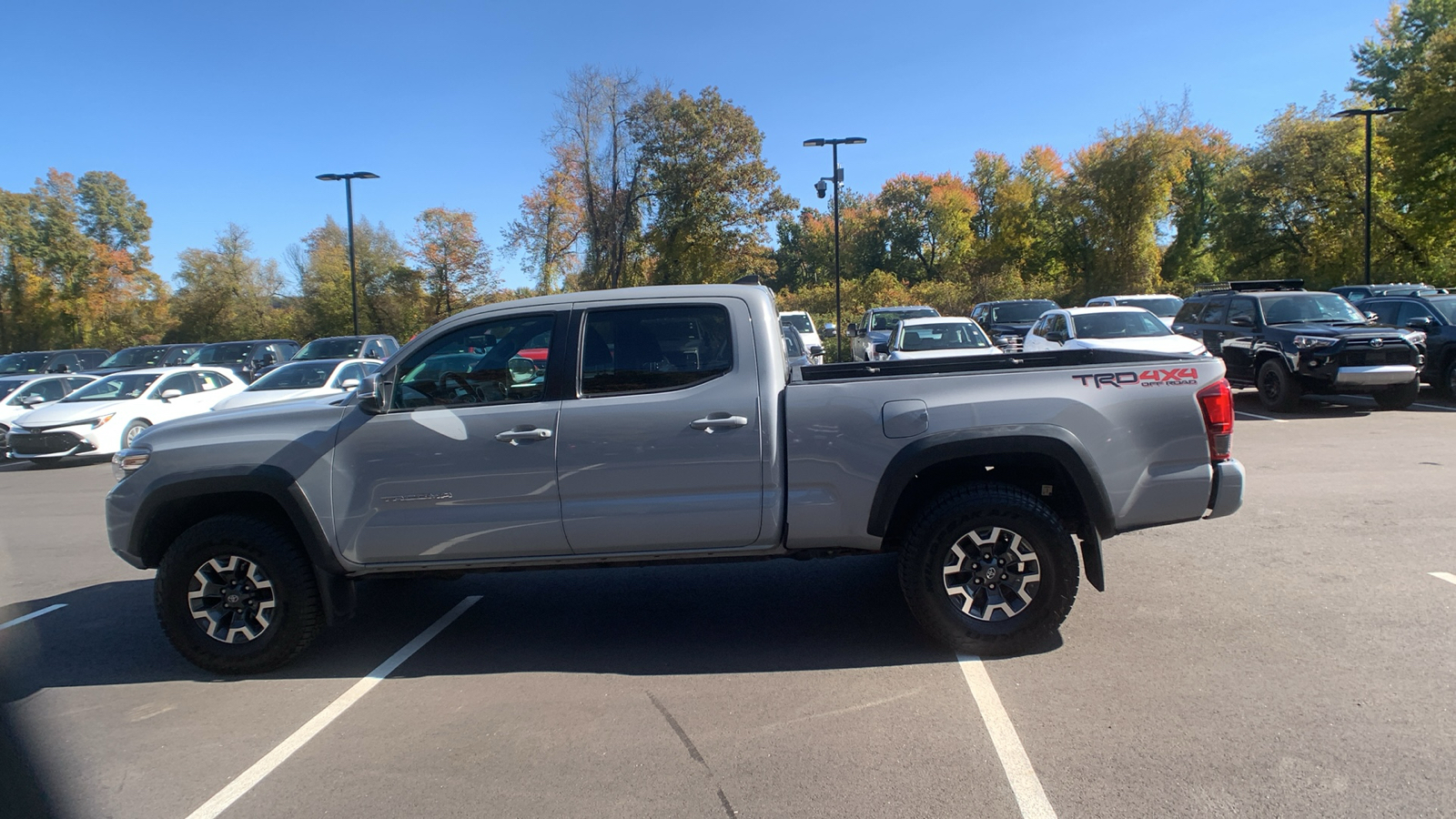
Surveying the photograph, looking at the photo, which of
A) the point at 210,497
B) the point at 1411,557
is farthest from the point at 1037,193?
the point at 210,497

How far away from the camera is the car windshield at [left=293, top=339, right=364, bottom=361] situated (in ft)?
61.5

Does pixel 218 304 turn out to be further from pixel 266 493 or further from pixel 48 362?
pixel 266 493

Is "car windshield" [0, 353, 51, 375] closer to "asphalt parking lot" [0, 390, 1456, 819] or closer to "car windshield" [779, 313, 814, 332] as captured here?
"car windshield" [779, 313, 814, 332]

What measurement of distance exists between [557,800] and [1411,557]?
5799 mm

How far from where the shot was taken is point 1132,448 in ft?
14.3

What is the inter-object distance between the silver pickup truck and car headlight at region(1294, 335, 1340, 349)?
10217mm

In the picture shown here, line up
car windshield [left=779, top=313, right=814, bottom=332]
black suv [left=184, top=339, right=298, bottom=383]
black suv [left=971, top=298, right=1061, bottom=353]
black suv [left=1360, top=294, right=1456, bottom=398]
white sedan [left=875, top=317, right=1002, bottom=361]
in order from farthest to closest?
black suv [left=971, top=298, right=1061, bottom=353]
car windshield [left=779, top=313, right=814, bottom=332]
black suv [left=184, top=339, right=298, bottom=383]
white sedan [left=875, top=317, right=1002, bottom=361]
black suv [left=1360, top=294, right=1456, bottom=398]

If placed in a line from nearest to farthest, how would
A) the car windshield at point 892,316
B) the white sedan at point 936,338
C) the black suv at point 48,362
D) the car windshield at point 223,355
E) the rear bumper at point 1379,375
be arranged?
1. the rear bumper at point 1379,375
2. the white sedan at point 936,338
3. the car windshield at point 223,355
4. the black suv at point 48,362
5. the car windshield at point 892,316

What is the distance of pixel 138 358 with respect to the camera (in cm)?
2294

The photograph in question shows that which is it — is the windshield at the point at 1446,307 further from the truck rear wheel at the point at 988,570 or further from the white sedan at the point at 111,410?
the white sedan at the point at 111,410

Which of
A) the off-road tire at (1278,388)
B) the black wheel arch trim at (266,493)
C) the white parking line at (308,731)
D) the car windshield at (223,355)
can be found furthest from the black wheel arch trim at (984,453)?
the car windshield at (223,355)

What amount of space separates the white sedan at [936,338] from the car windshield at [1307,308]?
4.37 m

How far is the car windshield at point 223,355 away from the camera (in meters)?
22.0

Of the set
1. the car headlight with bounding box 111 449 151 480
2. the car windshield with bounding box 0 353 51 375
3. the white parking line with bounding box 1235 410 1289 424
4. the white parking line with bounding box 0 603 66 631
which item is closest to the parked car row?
the white parking line with bounding box 1235 410 1289 424
